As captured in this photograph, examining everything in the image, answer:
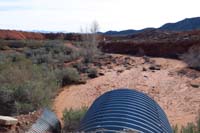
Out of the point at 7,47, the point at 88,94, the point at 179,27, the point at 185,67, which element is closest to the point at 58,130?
the point at 88,94

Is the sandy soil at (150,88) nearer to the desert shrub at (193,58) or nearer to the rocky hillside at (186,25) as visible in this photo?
the desert shrub at (193,58)

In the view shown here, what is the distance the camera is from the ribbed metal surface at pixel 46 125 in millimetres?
12180

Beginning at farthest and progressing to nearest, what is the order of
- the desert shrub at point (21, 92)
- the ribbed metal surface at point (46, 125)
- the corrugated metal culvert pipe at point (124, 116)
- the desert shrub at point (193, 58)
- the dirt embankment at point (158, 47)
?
the dirt embankment at point (158, 47), the desert shrub at point (193, 58), the desert shrub at point (21, 92), the ribbed metal surface at point (46, 125), the corrugated metal culvert pipe at point (124, 116)

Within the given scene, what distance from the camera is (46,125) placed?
12.6 meters

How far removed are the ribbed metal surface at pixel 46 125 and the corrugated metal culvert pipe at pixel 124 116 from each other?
8.29ft

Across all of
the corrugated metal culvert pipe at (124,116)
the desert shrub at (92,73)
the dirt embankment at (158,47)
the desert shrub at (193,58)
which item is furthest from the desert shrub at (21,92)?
the dirt embankment at (158,47)

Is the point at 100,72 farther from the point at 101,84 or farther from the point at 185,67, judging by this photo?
the point at 185,67

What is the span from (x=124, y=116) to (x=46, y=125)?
4.49m

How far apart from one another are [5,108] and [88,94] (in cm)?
597

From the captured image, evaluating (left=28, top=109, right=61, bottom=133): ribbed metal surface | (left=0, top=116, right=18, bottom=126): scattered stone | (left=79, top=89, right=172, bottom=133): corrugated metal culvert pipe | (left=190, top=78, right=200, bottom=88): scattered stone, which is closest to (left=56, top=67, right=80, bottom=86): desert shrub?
(left=190, top=78, right=200, bottom=88): scattered stone

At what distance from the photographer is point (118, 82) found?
964 inches

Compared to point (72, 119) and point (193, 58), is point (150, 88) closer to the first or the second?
point (72, 119)

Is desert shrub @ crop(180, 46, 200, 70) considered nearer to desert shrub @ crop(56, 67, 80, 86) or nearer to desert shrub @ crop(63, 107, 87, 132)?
desert shrub @ crop(56, 67, 80, 86)

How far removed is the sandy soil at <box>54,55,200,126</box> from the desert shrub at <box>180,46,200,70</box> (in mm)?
695
